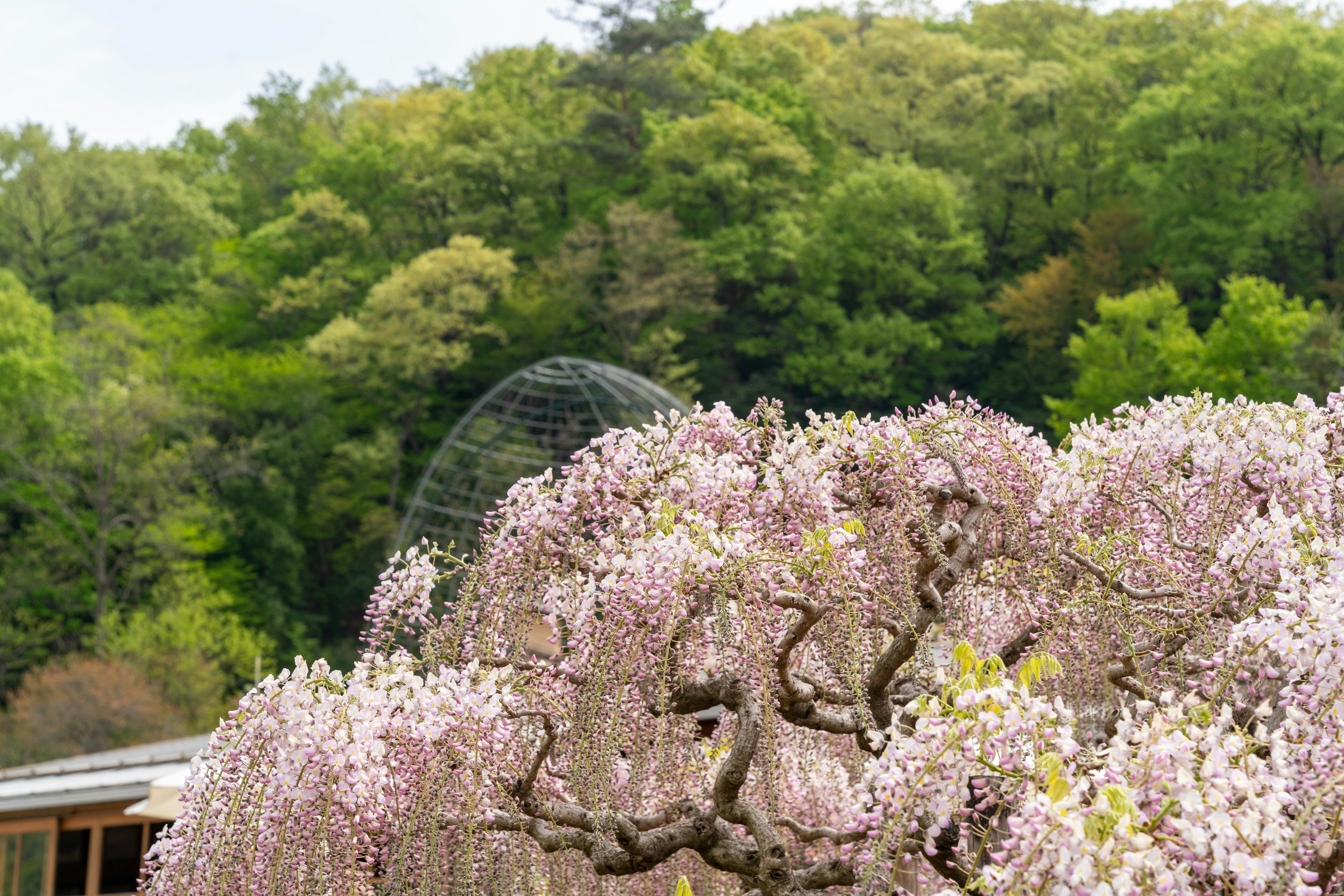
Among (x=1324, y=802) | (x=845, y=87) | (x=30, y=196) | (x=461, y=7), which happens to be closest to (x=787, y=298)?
(x=845, y=87)

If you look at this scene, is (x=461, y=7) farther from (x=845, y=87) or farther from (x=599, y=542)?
(x=599, y=542)

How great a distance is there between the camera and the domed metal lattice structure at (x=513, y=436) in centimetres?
1616

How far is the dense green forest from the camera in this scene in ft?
61.4

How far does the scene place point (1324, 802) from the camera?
83.5 inches

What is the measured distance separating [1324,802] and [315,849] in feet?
7.21

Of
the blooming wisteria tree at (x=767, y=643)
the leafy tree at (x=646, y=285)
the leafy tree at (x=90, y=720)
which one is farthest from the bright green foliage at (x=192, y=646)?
the blooming wisteria tree at (x=767, y=643)

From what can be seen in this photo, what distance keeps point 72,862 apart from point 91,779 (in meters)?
0.67

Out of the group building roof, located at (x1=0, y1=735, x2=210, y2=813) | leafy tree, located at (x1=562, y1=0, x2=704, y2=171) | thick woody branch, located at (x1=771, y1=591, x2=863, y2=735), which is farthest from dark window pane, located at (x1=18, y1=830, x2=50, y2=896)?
leafy tree, located at (x1=562, y1=0, x2=704, y2=171)

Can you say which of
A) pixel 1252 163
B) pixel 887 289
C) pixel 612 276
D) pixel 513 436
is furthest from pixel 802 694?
pixel 612 276

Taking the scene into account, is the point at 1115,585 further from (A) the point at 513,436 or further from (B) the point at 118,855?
(A) the point at 513,436

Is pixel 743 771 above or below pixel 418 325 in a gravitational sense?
below

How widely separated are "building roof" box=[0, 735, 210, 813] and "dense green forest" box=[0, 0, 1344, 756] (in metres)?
5.12

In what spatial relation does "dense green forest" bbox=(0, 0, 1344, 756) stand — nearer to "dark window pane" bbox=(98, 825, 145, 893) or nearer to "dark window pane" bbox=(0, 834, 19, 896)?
"dark window pane" bbox=(0, 834, 19, 896)

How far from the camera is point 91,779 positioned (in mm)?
8922
